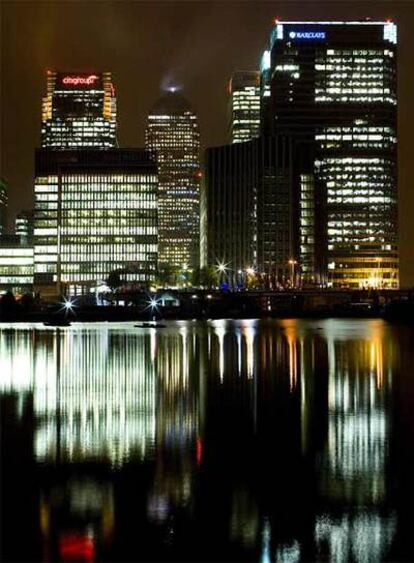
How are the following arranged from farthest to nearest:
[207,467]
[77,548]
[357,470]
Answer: [207,467], [357,470], [77,548]

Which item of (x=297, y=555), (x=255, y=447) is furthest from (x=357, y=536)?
(x=255, y=447)

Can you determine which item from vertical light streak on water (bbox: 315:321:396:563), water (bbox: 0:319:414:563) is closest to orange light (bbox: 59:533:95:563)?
water (bbox: 0:319:414:563)

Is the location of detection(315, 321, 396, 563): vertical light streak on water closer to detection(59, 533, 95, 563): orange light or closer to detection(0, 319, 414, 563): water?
detection(0, 319, 414, 563): water

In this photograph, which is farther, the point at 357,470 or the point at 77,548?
the point at 357,470

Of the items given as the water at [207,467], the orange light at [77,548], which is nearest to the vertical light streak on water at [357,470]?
the water at [207,467]

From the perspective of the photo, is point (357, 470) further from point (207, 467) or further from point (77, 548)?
point (77, 548)

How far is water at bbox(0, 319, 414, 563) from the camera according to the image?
1664 cm

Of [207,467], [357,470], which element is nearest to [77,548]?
[207,467]

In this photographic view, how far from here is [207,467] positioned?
75.7 ft

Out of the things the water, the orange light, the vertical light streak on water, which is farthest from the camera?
the vertical light streak on water

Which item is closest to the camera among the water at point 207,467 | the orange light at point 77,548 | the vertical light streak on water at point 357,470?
the orange light at point 77,548

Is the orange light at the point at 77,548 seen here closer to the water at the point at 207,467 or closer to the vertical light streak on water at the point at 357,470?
the water at the point at 207,467

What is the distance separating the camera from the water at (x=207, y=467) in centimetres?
1664

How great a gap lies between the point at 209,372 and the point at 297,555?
113ft
